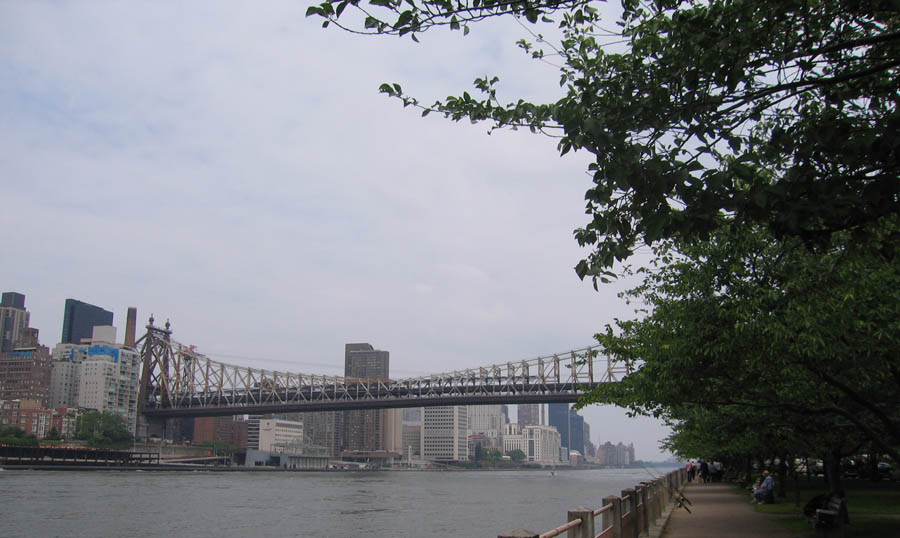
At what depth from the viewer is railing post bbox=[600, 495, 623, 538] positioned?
11.9 meters

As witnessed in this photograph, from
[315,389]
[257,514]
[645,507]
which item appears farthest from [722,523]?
[315,389]

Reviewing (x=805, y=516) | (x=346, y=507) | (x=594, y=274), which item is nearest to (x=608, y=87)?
(x=594, y=274)

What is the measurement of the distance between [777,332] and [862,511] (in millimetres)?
15967

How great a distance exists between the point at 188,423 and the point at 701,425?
15864 cm

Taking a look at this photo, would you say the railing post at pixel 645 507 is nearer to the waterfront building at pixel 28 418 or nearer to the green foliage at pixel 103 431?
the green foliage at pixel 103 431

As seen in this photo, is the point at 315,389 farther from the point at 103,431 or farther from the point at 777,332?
the point at 777,332

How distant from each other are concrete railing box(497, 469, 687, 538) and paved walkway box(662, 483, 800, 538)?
29.6 inches

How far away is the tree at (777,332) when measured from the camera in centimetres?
1045

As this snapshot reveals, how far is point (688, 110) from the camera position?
6.09m

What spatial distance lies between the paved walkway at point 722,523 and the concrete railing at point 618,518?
0.75 m

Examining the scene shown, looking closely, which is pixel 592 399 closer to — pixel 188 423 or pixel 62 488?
pixel 62 488

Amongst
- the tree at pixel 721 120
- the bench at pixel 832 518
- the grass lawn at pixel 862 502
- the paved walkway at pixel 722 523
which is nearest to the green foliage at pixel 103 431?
the grass lawn at pixel 862 502

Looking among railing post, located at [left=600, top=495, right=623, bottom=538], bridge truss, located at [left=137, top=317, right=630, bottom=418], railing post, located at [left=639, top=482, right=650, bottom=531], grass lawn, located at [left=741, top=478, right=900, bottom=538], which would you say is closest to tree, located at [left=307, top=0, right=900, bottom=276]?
railing post, located at [left=600, top=495, right=623, bottom=538]

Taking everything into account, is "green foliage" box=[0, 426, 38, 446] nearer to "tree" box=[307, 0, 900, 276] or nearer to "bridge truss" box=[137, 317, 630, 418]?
"bridge truss" box=[137, 317, 630, 418]
